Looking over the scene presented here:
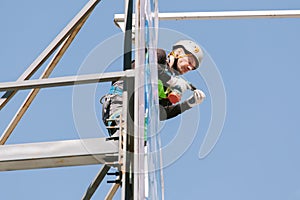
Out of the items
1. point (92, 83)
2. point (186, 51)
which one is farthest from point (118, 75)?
point (186, 51)

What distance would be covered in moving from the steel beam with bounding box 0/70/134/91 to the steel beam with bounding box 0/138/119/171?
50cm

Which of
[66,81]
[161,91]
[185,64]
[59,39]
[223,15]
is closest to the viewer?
[66,81]

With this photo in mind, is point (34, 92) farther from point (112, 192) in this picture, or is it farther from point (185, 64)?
point (185, 64)

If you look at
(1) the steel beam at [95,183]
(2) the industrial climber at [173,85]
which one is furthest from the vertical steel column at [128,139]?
(2) the industrial climber at [173,85]

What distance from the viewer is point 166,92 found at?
8500 millimetres

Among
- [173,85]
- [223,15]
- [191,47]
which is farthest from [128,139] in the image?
[223,15]

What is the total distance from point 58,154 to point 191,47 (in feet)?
6.82

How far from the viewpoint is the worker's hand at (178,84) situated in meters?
8.46

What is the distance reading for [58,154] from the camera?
7258 mm

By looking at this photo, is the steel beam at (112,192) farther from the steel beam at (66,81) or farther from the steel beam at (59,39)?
the steel beam at (66,81)

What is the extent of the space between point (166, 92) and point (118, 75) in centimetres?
117

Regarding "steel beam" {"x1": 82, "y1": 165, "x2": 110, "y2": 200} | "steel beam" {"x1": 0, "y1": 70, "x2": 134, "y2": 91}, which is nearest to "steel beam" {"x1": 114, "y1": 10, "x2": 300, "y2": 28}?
"steel beam" {"x1": 0, "y1": 70, "x2": 134, "y2": 91}

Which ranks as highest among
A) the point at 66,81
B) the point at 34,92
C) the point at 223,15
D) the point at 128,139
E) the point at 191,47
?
the point at 223,15

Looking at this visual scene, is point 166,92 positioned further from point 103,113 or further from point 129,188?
point 129,188
